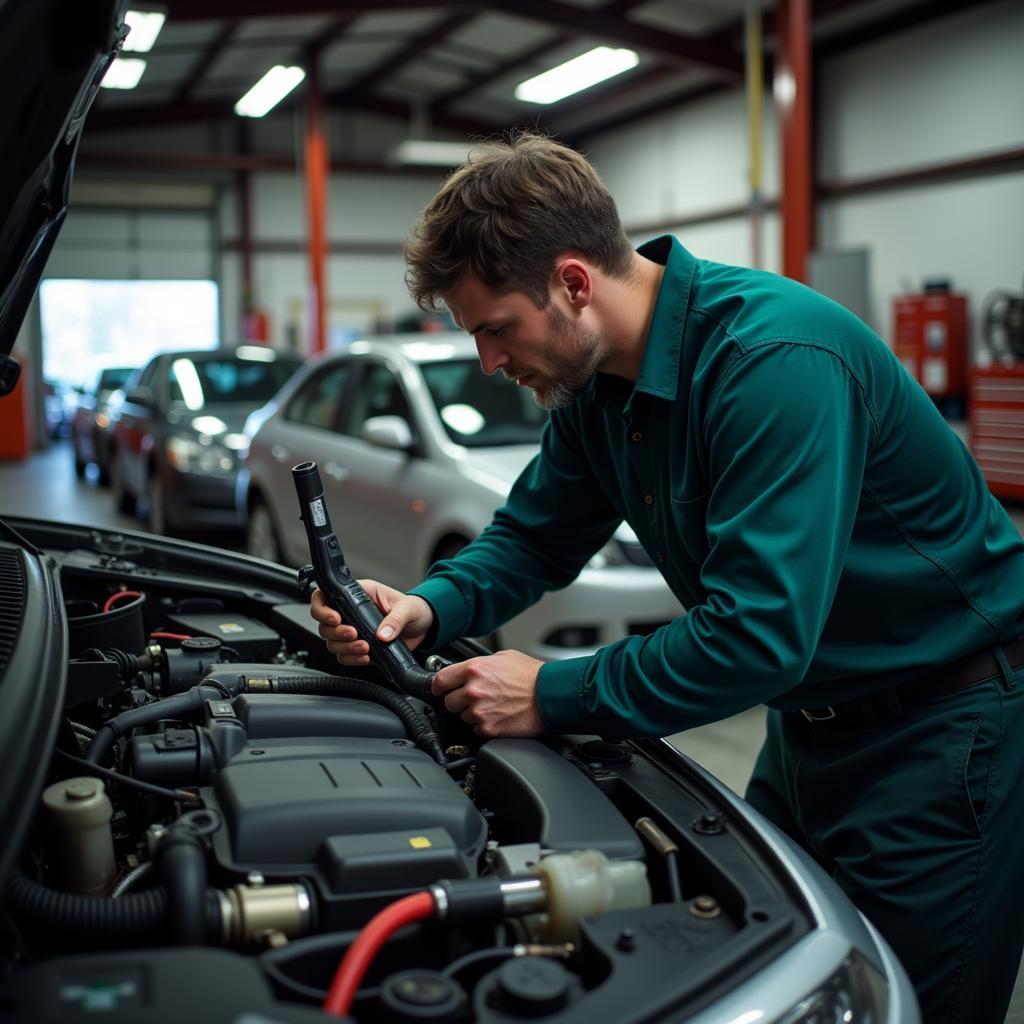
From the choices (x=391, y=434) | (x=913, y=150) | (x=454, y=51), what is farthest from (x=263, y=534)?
(x=454, y=51)

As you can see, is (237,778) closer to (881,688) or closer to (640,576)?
(881,688)

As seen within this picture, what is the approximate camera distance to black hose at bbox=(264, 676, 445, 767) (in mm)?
1535

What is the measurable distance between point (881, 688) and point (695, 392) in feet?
1.56

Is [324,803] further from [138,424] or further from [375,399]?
[138,424]

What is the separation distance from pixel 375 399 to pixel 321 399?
542 millimetres

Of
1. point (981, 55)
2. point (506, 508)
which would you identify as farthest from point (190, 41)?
point (506, 508)

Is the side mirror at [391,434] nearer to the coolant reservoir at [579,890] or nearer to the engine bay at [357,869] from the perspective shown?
the engine bay at [357,869]

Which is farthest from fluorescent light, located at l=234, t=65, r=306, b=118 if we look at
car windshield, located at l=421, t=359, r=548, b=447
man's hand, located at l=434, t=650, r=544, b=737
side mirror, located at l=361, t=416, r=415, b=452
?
man's hand, located at l=434, t=650, r=544, b=737

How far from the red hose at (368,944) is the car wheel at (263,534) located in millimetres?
4403

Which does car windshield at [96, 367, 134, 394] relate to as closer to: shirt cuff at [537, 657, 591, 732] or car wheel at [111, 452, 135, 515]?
car wheel at [111, 452, 135, 515]

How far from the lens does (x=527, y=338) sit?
58.9 inches

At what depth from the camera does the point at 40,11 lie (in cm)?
108

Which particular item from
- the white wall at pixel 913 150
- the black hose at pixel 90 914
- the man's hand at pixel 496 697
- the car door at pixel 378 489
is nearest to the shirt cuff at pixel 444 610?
the man's hand at pixel 496 697

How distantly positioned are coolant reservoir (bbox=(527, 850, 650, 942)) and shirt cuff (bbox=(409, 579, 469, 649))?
0.62 metres
